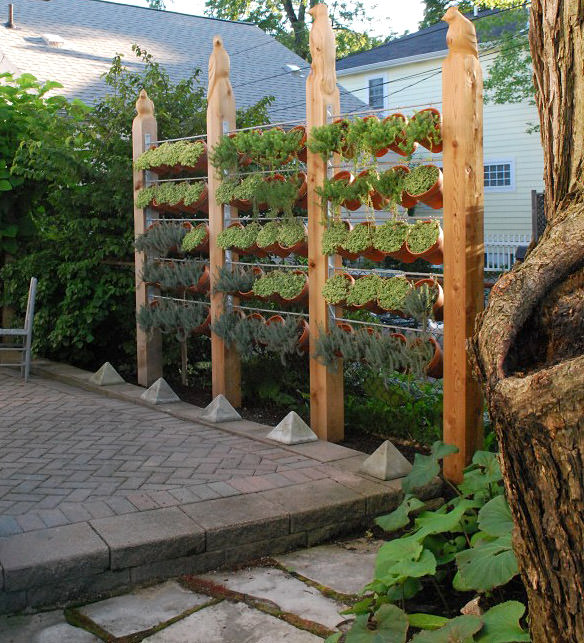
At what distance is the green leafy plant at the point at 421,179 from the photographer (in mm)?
4762

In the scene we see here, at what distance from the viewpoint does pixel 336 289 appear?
5.44 metres

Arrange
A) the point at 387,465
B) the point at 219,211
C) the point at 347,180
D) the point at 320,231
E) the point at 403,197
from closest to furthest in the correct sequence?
the point at 387,465
the point at 403,197
the point at 347,180
the point at 320,231
the point at 219,211

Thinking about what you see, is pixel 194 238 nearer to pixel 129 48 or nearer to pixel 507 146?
pixel 129 48

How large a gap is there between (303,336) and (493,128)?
18.0 m

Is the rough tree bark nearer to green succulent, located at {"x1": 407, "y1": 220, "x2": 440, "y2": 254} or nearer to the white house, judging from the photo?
green succulent, located at {"x1": 407, "y1": 220, "x2": 440, "y2": 254}

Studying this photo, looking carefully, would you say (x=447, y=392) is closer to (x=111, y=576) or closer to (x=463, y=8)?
(x=111, y=576)

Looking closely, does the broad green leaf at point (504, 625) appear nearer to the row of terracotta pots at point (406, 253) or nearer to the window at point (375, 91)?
the row of terracotta pots at point (406, 253)

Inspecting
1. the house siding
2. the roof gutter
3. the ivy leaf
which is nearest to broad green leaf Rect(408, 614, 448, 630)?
the ivy leaf

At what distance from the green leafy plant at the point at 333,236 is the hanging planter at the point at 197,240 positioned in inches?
64.0

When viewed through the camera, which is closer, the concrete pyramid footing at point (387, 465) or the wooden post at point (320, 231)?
the concrete pyramid footing at point (387, 465)

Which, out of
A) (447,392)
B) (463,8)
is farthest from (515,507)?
(463,8)

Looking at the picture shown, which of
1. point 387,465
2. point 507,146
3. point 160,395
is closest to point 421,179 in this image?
point 387,465

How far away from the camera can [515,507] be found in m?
2.11

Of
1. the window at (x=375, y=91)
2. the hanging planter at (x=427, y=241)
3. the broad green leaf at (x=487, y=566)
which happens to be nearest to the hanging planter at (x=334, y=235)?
the hanging planter at (x=427, y=241)
